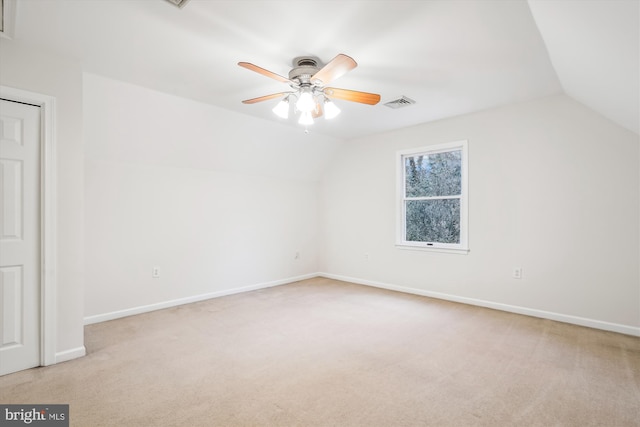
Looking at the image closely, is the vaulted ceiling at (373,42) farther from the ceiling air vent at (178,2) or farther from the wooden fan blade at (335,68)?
the wooden fan blade at (335,68)

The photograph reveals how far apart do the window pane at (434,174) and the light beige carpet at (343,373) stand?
5.63 ft

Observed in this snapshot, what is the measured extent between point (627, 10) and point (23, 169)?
3.83m

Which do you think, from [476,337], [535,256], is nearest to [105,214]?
[476,337]

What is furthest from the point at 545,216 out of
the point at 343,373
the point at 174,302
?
the point at 174,302

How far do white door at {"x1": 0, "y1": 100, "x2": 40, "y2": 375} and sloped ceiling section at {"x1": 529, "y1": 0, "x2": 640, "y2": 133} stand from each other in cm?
356

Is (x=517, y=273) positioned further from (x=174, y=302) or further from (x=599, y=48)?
(x=174, y=302)

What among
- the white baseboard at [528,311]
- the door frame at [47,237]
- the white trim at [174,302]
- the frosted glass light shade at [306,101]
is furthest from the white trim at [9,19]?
the white baseboard at [528,311]

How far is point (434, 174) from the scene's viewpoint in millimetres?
4605

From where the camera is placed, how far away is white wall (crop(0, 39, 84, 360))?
8.32ft

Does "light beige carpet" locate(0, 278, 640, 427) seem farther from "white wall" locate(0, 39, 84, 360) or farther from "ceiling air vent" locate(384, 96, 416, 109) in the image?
"ceiling air vent" locate(384, 96, 416, 109)

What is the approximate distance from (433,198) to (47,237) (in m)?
4.30

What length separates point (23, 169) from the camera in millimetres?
2439

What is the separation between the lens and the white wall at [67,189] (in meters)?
2.54

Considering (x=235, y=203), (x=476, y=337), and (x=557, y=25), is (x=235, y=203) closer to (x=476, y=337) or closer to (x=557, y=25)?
(x=476, y=337)
